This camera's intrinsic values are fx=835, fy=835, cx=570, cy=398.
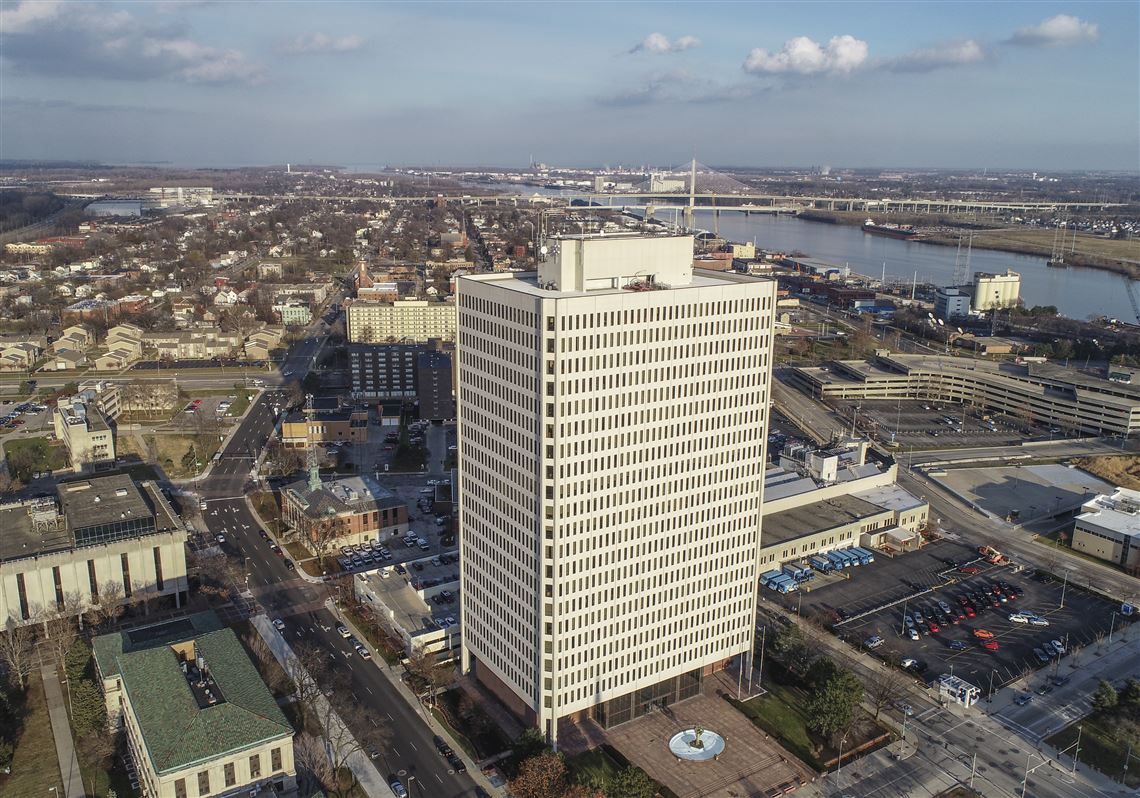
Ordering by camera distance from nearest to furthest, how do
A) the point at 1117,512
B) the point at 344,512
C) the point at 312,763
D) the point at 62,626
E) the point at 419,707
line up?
the point at 312,763
the point at 419,707
the point at 62,626
the point at 344,512
the point at 1117,512

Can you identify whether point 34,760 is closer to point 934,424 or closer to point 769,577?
point 769,577

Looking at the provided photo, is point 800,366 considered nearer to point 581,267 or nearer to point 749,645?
point 749,645

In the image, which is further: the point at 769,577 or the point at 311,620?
the point at 769,577

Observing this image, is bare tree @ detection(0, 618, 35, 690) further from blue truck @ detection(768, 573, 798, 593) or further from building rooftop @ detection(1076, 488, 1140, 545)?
building rooftop @ detection(1076, 488, 1140, 545)

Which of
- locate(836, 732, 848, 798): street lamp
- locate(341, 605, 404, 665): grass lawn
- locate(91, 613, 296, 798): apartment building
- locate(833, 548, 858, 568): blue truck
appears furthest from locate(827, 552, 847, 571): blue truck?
locate(91, 613, 296, 798): apartment building

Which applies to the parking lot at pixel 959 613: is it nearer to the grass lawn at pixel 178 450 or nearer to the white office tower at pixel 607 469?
the white office tower at pixel 607 469

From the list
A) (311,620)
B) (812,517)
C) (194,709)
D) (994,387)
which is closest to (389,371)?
(311,620)

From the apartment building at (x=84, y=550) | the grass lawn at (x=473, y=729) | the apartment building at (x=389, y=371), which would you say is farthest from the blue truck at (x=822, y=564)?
the apartment building at (x=389, y=371)
